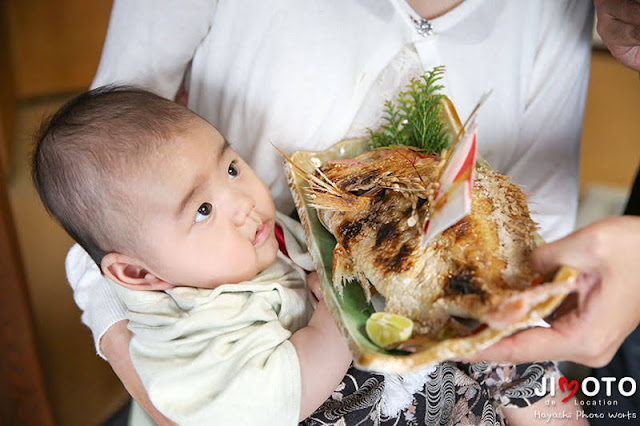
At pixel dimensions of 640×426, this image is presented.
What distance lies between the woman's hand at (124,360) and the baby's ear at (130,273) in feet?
0.43

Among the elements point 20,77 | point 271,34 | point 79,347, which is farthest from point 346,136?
point 20,77

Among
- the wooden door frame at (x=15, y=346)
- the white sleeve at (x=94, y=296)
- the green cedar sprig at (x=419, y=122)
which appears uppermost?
the green cedar sprig at (x=419, y=122)

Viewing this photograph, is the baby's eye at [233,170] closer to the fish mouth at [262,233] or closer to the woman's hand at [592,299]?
the fish mouth at [262,233]

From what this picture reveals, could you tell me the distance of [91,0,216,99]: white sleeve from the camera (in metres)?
1.11

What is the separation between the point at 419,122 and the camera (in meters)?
1.03

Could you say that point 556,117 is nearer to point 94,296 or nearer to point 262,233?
point 262,233

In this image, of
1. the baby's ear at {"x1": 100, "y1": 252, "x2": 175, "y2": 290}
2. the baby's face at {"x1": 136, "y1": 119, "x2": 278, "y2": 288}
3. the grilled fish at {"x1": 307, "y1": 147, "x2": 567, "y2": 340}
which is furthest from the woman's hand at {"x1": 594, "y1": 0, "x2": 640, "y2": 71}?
the baby's ear at {"x1": 100, "y1": 252, "x2": 175, "y2": 290}

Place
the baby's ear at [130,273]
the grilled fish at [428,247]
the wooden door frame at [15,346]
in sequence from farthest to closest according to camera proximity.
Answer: the wooden door frame at [15,346] < the baby's ear at [130,273] < the grilled fish at [428,247]

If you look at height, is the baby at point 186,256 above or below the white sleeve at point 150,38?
below

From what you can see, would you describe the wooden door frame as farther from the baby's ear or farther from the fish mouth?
the fish mouth

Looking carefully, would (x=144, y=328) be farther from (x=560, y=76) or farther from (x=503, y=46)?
(x=560, y=76)

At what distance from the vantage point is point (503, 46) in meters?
1.15

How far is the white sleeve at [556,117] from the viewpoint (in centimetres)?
119

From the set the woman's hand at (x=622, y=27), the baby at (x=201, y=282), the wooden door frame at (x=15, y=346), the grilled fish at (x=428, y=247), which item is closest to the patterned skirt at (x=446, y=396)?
the baby at (x=201, y=282)
